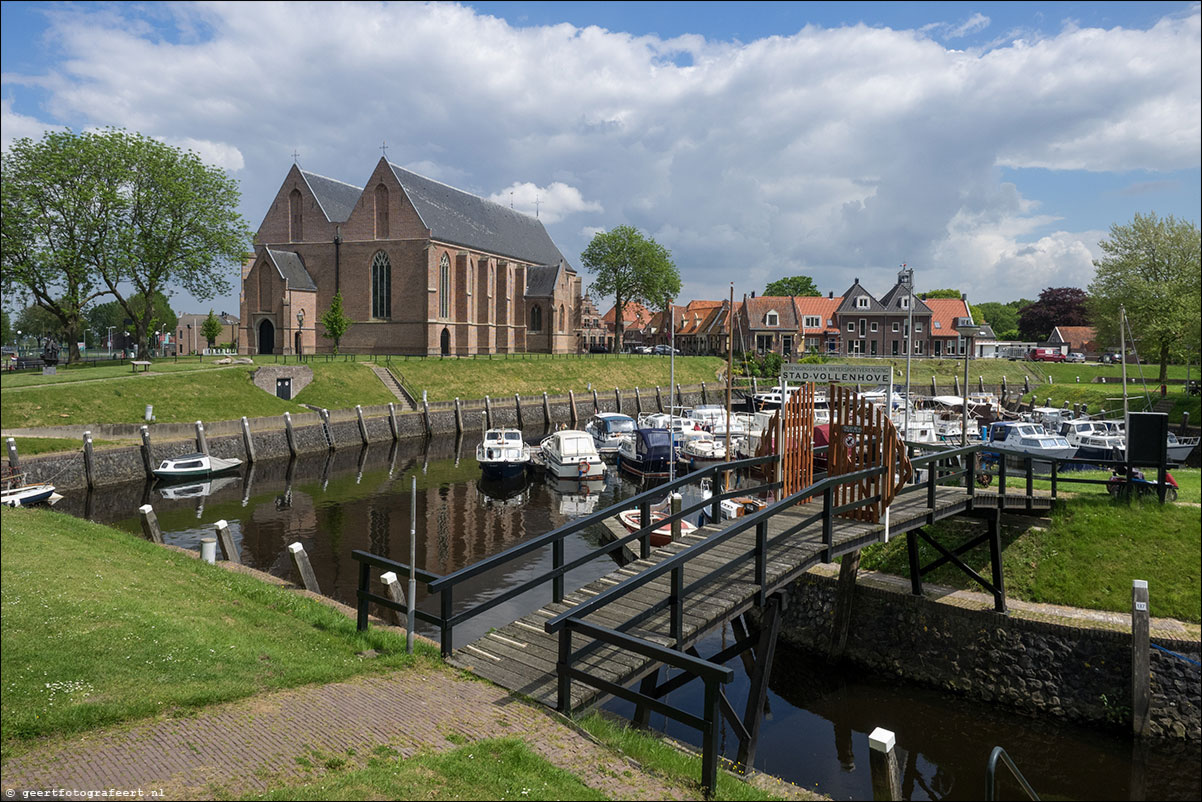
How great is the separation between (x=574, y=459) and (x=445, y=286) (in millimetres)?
43032

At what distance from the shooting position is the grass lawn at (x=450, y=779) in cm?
545

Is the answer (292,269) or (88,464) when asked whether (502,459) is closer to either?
(88,464)

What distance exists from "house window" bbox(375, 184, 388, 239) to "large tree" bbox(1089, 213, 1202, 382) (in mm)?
60565

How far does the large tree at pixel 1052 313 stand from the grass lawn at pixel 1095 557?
113102mm

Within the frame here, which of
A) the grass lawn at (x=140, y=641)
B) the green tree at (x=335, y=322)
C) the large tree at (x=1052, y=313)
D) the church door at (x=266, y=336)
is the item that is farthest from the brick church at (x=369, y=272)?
the large tree at (x=1052, y=313)

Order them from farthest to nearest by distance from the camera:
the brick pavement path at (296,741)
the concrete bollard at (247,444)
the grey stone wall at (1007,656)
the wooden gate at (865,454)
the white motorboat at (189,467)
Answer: the concrete bollard at (247,444), the white motorboat at (189,467), the grey stone wall at (1007,656), the wooden gate at (865,454), the brick pavement path at (296,741)

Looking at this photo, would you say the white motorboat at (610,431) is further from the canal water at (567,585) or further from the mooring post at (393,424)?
the mooring post at (393,424)

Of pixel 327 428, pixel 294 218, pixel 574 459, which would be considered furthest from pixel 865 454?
pixel 294 218

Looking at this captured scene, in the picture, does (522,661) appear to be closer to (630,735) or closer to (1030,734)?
(630,735)

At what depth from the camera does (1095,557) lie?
14.4m

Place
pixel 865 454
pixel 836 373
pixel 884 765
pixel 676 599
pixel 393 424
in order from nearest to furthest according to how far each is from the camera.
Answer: pixel 884 765
pixel 676 599
pixel 865 454
pixel 836 373
pixel 393 424

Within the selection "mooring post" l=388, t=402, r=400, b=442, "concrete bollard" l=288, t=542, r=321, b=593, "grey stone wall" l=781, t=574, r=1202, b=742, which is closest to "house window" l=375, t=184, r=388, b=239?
"mooring post" l=388, t=402, r=400, b=442

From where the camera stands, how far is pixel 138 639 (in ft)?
28.5

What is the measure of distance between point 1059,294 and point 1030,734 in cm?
12293
